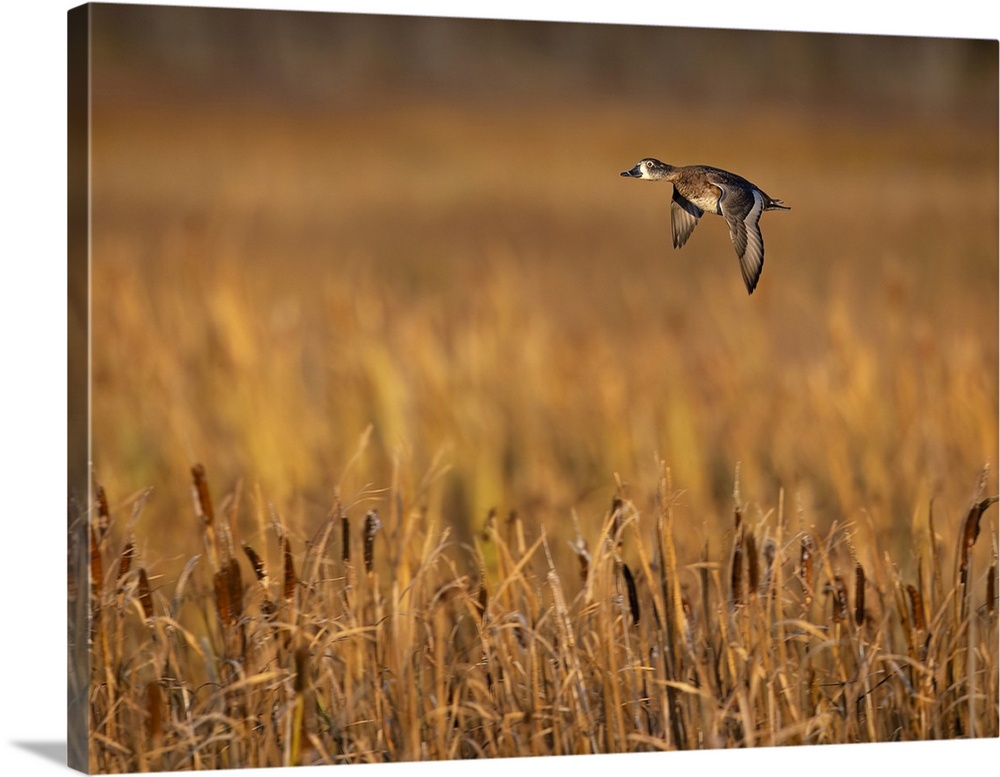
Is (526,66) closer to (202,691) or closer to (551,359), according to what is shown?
(551,359)

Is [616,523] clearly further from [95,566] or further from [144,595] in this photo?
[95,566]

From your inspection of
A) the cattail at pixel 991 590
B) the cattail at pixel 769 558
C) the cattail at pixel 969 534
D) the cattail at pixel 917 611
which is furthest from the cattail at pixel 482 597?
the cattail at pixel 991 590

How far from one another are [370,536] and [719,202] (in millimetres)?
1534

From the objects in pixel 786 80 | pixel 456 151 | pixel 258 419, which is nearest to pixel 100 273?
pixel 258 419

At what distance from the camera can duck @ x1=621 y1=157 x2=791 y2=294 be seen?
6.32m

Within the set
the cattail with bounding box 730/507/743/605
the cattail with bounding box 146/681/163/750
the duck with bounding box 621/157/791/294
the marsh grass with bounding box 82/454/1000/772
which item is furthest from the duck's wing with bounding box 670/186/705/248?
the cattail with bounding box 146/681/163/750

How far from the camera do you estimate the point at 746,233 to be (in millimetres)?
6387

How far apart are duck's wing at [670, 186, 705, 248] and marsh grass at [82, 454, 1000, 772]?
757 millimetres

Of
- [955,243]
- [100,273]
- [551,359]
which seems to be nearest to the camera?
[100,273]

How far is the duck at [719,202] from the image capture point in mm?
6324

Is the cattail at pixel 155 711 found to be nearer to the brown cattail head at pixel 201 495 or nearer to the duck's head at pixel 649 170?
the brown cattail head at pixel 201 495

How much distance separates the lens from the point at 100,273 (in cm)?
571

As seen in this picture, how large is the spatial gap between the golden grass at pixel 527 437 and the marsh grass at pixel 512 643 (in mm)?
11

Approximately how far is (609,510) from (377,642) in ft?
2.71
